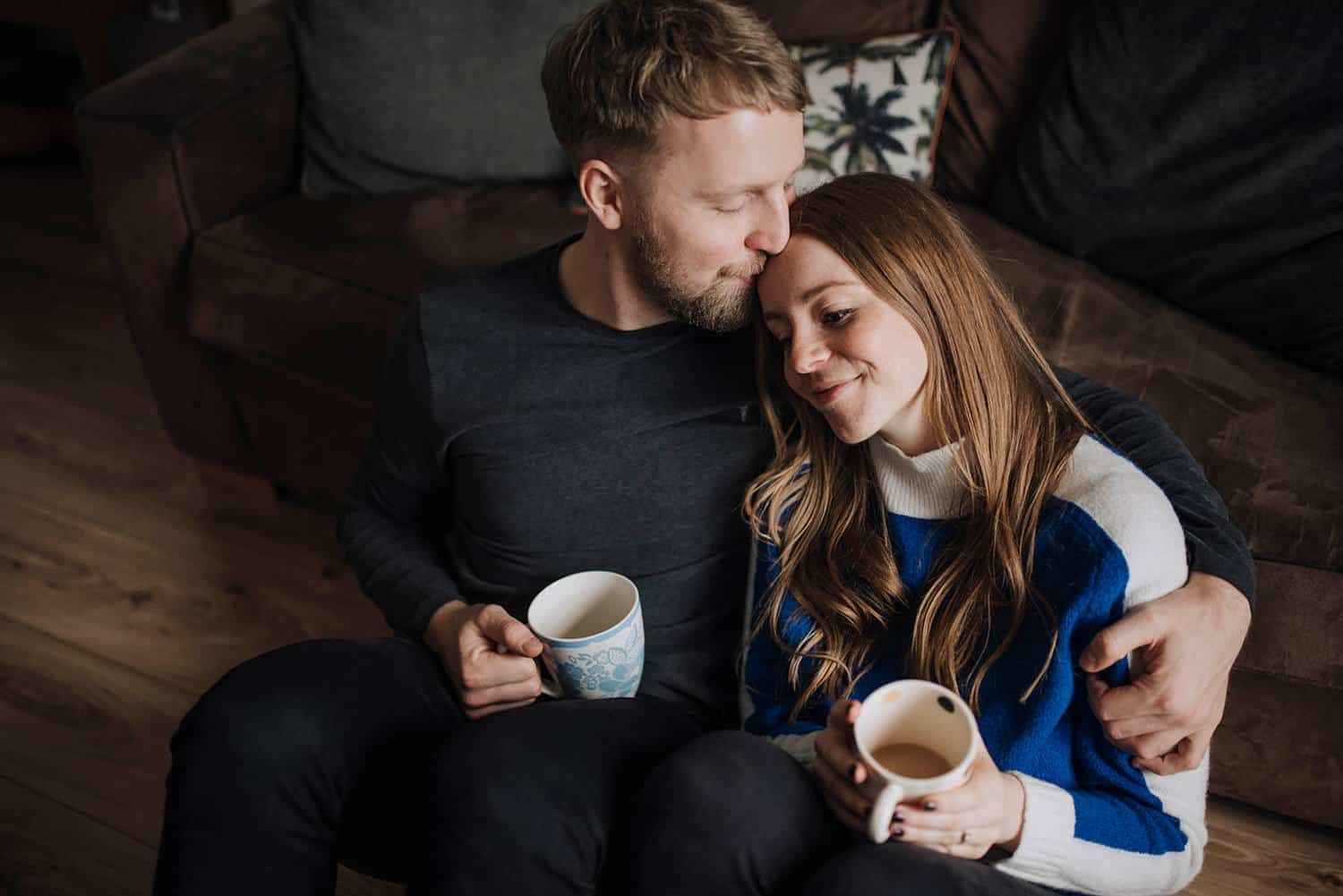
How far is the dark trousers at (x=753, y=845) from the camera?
2.90 ft

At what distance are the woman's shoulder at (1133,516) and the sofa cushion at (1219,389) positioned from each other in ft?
0.96

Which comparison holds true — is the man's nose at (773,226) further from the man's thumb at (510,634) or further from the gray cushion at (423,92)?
the gray cushion at (423,92)

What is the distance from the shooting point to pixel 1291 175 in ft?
4.78

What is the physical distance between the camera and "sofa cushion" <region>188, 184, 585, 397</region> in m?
1.74

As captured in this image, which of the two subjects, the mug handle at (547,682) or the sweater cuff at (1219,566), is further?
the mug handle at (547,682)

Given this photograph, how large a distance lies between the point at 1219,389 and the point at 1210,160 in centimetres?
34

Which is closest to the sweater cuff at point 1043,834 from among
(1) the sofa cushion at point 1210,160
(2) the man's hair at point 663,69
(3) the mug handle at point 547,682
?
(3) the mug handle at point 547,682

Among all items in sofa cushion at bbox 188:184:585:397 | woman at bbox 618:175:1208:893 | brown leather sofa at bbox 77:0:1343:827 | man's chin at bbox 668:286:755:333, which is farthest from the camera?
sofa cushion at bbox 188:184:585:397

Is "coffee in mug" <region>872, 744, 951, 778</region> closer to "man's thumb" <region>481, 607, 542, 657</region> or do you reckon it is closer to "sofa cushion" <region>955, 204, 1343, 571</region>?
"man's thumb" <region>481, 607, 542, 657</region>

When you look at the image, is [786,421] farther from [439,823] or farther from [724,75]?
[439,823]

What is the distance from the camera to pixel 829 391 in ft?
3.51

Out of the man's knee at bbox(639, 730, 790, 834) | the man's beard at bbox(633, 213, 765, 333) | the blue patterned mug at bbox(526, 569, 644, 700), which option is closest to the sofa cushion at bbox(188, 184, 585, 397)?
the man's beard at bbox(633, 213, 765, 333)

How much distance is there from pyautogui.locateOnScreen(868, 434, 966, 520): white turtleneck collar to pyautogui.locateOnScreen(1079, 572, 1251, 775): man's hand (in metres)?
0.21

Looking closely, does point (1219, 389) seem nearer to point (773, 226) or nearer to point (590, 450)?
point (773, 226)
